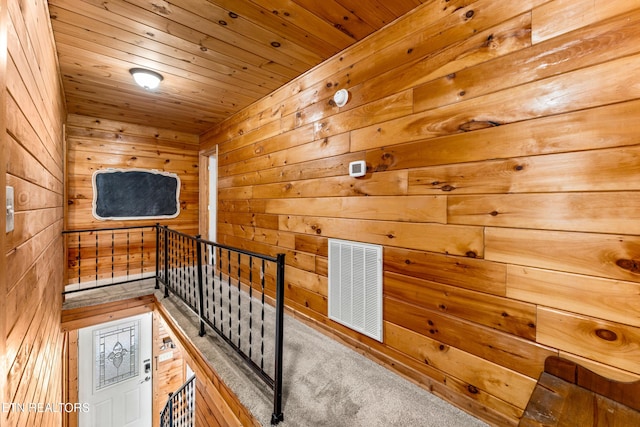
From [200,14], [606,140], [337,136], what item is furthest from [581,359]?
[200,14]

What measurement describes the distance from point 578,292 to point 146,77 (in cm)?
343

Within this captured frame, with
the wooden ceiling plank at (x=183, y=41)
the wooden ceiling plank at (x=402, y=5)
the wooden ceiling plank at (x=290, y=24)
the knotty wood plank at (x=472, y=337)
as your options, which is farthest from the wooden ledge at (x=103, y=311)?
the wooden ceiling plank at (x=402, y=5)

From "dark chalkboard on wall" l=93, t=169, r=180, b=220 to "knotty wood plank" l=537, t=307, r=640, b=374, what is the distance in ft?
15.5

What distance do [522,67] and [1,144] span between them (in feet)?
6.76

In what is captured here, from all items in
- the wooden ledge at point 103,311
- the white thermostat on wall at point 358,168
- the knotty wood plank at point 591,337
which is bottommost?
the wooden ledge at point 103,311

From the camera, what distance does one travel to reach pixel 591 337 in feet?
3.92

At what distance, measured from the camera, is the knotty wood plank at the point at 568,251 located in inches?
44.3

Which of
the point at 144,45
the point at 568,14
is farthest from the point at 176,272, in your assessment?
the point at 568,14

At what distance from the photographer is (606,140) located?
116cm

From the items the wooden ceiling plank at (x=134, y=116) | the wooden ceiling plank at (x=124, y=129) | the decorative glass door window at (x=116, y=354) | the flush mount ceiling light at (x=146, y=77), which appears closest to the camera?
the flush mount ceiling light at (x=146, y=77)

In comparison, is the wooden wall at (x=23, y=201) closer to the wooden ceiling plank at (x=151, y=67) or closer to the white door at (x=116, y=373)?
the wooden ceiling plank at (x=151, y=67)

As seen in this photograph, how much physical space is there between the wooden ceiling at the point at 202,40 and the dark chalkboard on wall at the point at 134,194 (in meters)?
1.19

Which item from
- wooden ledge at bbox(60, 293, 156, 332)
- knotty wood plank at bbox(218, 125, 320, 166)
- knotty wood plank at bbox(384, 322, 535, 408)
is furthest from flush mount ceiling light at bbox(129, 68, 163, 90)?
knotty wood plank at bbox(384, 322, 535, 408)

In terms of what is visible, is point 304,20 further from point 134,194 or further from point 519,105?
point 134,194
